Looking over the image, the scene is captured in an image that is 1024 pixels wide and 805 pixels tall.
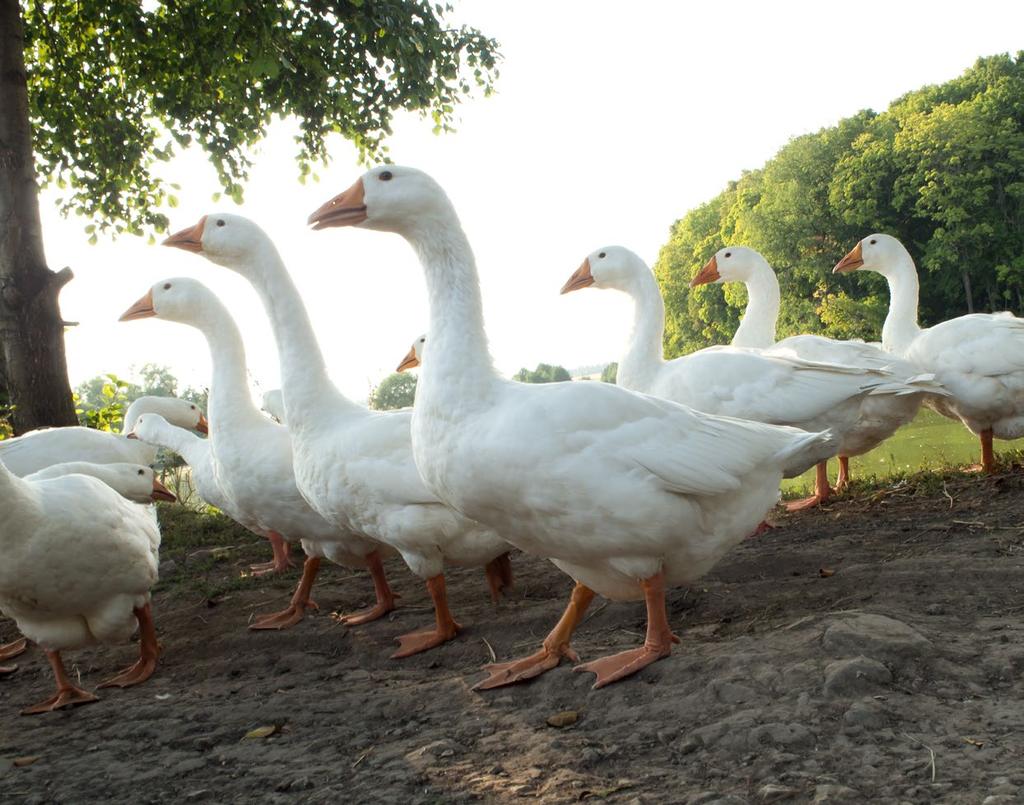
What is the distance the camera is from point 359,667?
15.4 ft

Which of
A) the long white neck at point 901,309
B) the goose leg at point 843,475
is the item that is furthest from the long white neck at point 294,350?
the long white neck at point 901,309

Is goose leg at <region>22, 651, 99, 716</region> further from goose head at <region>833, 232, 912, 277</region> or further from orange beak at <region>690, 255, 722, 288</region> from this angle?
goose head at <region>833, 232, 912, 277</region>

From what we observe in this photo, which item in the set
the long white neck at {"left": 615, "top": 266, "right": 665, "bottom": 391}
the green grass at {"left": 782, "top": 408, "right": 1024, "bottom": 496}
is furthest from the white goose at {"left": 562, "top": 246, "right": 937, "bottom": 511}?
the green grass at {"left": 782, "top": 408, "right": 1024, "bottom": 496}

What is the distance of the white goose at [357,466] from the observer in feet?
16.2

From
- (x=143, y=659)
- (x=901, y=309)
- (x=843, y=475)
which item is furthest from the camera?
(x=901, y=309)

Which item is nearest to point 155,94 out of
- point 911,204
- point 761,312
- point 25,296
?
point 25,296

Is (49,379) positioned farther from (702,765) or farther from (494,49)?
(702,765)

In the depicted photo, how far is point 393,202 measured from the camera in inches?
165

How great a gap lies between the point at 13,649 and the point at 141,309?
2503 millimetres

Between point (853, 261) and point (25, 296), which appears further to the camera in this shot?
point (853, 261)

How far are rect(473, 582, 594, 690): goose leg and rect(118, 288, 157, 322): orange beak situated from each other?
4236 millimetres

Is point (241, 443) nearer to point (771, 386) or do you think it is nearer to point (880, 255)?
point (771, 386)

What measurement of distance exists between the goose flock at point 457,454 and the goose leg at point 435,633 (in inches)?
0.5

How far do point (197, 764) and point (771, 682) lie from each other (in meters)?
2.00
